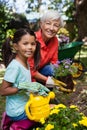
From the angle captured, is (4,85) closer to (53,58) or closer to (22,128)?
(22,128)

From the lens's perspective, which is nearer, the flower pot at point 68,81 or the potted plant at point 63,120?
the potted plant at point 63,120

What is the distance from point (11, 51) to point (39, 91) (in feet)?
1.51

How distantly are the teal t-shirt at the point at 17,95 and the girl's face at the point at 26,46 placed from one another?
0.30 ft

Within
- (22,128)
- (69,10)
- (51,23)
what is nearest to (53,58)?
(51,23)

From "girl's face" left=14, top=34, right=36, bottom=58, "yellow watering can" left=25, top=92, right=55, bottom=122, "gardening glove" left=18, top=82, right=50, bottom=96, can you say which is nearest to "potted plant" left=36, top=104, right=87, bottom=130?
"yellow watering can" left=25, top=92, right=55, bottom=122

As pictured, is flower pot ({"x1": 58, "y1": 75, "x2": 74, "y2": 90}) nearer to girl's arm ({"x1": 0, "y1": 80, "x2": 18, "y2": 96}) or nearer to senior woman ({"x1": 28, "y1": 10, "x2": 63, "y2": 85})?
senior woman ({"x1": 28, "y1": 10, "x2": 63, "y2": 85})

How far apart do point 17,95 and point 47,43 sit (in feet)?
3.16

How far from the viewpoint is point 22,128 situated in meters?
2.94

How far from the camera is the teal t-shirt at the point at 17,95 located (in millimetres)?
2854

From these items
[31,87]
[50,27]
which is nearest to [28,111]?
[31,87]

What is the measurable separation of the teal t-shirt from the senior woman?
388 mm

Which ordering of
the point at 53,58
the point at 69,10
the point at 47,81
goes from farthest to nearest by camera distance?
the point at 69,10 → the point at 53,58 → the point at 47,81

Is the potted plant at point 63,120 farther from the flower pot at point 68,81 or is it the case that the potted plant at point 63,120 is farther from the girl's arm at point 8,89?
the flower pot at point 68,81

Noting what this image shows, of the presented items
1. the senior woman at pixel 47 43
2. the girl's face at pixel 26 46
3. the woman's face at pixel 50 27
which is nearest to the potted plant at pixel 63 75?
the senior woman at pixel 47 43
